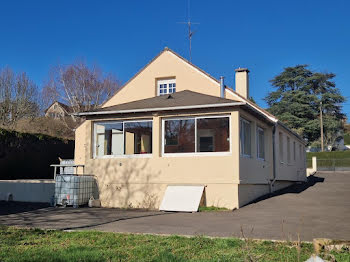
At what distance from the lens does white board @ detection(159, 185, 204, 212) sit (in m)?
12.7

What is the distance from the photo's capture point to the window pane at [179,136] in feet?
45.6

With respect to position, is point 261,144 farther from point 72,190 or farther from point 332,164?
point 332,164

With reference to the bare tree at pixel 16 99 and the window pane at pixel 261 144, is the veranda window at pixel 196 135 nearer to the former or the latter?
the window pane at pixel 261 144

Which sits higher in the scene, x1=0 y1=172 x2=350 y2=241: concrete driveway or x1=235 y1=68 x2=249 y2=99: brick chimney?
x1=235 y1=68 x2=249 y2=99: brick chimney

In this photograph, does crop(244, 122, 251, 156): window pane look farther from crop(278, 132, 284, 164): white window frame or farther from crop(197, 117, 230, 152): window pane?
crop(278, 132, 284, 164): white window frame

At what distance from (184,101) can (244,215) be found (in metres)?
5.17

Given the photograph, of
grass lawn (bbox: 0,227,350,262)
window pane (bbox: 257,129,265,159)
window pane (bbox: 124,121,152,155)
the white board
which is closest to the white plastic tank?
window pane (bbox: 124,121,152,155)

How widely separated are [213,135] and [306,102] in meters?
42.6

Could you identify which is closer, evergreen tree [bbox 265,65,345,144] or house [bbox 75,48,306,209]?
house [bbox 75,48,306,209]

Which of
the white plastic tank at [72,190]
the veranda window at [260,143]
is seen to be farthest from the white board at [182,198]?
the veranda window at [260,143]

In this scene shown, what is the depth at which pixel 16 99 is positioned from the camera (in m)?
35.2

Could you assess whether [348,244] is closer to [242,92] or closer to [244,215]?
[244,215]

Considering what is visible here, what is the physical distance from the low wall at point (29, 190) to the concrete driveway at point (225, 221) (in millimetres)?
2654

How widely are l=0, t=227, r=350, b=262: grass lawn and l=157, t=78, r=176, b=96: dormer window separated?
13.7 metres
